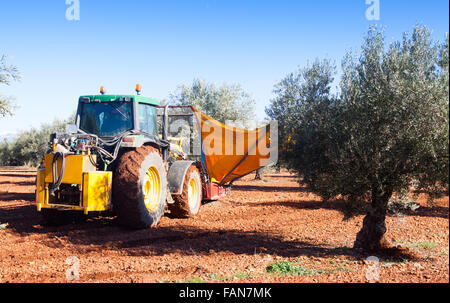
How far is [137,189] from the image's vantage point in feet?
25.8

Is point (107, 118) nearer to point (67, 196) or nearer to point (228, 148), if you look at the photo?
point (67, 196)

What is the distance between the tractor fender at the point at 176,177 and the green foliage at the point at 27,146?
111ft

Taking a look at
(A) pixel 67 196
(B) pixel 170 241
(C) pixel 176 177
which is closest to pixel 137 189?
(B) pixel 170 241

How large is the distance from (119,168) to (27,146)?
43.9 m

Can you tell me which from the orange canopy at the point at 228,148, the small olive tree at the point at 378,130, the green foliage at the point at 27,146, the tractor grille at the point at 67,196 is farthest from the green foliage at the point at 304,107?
the green foliage at the point at 27,146

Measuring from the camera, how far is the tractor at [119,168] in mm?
7797

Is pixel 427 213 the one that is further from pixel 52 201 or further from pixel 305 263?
pixel 52 201

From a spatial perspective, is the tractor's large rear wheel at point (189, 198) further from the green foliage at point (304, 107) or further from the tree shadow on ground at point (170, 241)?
the green foliage at point (304, 107)

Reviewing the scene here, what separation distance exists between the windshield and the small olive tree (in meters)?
4.03

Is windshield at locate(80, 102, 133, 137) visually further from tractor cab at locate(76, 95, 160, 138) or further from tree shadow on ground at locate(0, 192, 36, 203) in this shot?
tree shadow on ground at locate(0, 192, 36, 203)

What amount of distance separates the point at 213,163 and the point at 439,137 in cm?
683

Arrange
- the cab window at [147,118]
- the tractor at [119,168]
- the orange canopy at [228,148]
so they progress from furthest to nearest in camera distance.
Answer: the orange canopy at [228,148] < the cab window at [147,118] < the tractor at [119,168]

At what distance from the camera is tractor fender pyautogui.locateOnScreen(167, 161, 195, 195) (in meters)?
9.68

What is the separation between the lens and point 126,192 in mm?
7852
